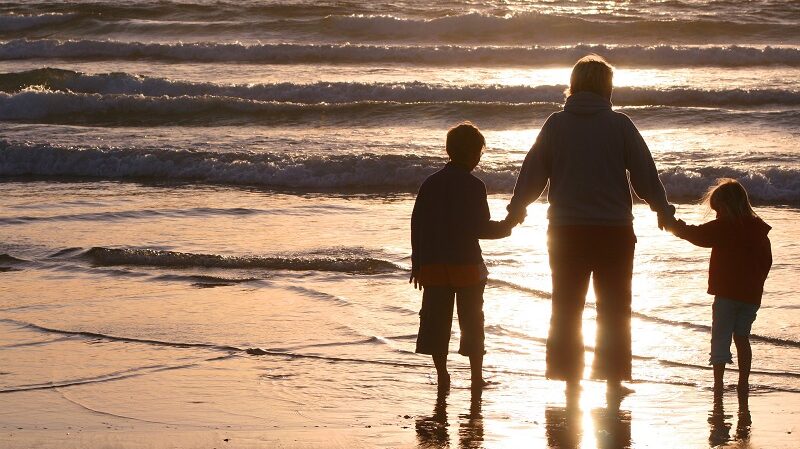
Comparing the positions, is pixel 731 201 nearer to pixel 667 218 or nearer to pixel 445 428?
pixel 667 218

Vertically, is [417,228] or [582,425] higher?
[417,228]

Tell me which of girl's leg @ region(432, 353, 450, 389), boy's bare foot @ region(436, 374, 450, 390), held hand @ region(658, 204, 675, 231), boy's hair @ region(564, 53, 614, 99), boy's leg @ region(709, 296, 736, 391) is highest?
boy's hair @ region(564, 53, 614, 99)

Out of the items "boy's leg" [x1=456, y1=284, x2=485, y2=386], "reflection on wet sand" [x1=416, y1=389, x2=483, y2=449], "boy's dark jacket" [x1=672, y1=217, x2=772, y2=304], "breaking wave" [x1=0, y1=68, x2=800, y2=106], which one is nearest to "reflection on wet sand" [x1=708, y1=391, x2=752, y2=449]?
"boy's dark jacket" [x1=672, y1=217, x2=772, y2=304]

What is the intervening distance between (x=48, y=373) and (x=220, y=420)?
4.01 ft

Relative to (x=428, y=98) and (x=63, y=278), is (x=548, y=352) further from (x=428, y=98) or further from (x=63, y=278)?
(x=428, y=98)

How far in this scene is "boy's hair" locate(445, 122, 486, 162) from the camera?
225 inches

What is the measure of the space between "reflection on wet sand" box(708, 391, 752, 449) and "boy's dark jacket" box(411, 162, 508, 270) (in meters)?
1.26

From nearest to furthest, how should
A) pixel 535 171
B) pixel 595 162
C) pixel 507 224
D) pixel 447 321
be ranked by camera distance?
pixel 595 162 → pixel 535 171 → pixel 507 224 → pixel 447 321

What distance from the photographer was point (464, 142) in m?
5.71

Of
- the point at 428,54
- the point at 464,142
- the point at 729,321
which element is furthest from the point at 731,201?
the point at 428,54

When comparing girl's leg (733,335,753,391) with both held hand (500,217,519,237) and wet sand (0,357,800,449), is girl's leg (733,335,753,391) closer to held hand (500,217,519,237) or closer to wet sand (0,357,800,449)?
wet sand (0,357,800,449)

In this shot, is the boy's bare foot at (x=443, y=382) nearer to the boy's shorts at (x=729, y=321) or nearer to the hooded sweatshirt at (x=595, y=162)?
the hooded sweatshirt at (x=595, y=162)

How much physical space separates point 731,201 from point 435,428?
5.86 ft

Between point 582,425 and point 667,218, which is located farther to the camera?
point 667,218
